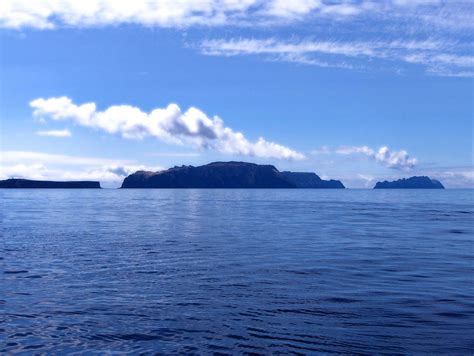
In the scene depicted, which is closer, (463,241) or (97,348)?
(97,348)

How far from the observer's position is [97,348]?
13180 mm

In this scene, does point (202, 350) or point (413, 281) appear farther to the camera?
point (413, 281)

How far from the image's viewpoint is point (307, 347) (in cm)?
1323

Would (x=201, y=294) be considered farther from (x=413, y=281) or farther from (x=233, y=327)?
(x=413, y=281)

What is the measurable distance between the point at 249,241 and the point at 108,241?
12.8 m

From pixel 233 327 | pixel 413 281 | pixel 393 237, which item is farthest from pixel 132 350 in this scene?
pixel 393 237

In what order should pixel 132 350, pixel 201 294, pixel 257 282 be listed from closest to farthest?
pixel 132 350 → pixel 201 294 → pixel 257 282

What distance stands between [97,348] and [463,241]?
3783cm

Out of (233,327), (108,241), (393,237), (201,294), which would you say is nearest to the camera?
(233,327)

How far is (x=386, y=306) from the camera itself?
17.8 m

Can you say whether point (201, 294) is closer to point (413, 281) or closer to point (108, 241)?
point (413, 281)

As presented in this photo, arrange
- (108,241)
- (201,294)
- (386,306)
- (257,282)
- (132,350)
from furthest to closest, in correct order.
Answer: (108,241)
(257,282)
(201,294)
(386,306)
(132,350)

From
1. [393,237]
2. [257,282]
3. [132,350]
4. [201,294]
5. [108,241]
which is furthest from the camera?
[393,237]

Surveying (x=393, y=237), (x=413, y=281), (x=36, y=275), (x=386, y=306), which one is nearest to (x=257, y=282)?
(x=386, y=306)
